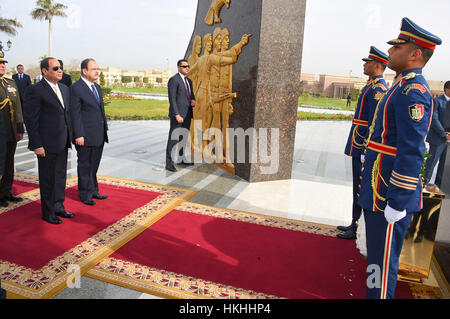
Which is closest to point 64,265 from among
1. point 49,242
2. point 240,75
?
point 49,242

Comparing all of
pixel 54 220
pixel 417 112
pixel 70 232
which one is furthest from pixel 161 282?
pixel 417 112

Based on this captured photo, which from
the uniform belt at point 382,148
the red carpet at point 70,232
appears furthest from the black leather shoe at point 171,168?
the uniform belt at point 382,148

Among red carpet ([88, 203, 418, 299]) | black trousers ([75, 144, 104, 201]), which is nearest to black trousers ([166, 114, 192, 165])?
black trousers ([75, 144, 104, 201])

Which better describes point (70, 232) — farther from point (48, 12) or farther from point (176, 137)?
point (48, 12)

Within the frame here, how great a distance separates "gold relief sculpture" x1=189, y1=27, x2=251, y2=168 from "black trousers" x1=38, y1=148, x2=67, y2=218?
301 cm

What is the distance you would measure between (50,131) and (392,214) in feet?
11.0

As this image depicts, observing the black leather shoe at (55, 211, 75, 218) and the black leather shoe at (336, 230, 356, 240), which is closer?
the black leather shoe at (336, 230, 356, 240)

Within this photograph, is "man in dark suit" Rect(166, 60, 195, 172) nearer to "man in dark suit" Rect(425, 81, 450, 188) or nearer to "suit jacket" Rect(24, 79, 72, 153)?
"suit jacket" Rect(24, 79, 72, 153)

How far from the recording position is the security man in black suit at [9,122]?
386cm

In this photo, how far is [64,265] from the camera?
9.29 ft

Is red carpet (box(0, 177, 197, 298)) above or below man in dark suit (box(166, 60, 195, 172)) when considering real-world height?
below

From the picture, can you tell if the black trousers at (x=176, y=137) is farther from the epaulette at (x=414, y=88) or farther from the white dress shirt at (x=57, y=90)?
the epaulette at (x=414, y=88)

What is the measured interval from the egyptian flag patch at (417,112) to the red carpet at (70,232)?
8.73 ft

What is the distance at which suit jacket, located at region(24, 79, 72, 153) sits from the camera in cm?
344
